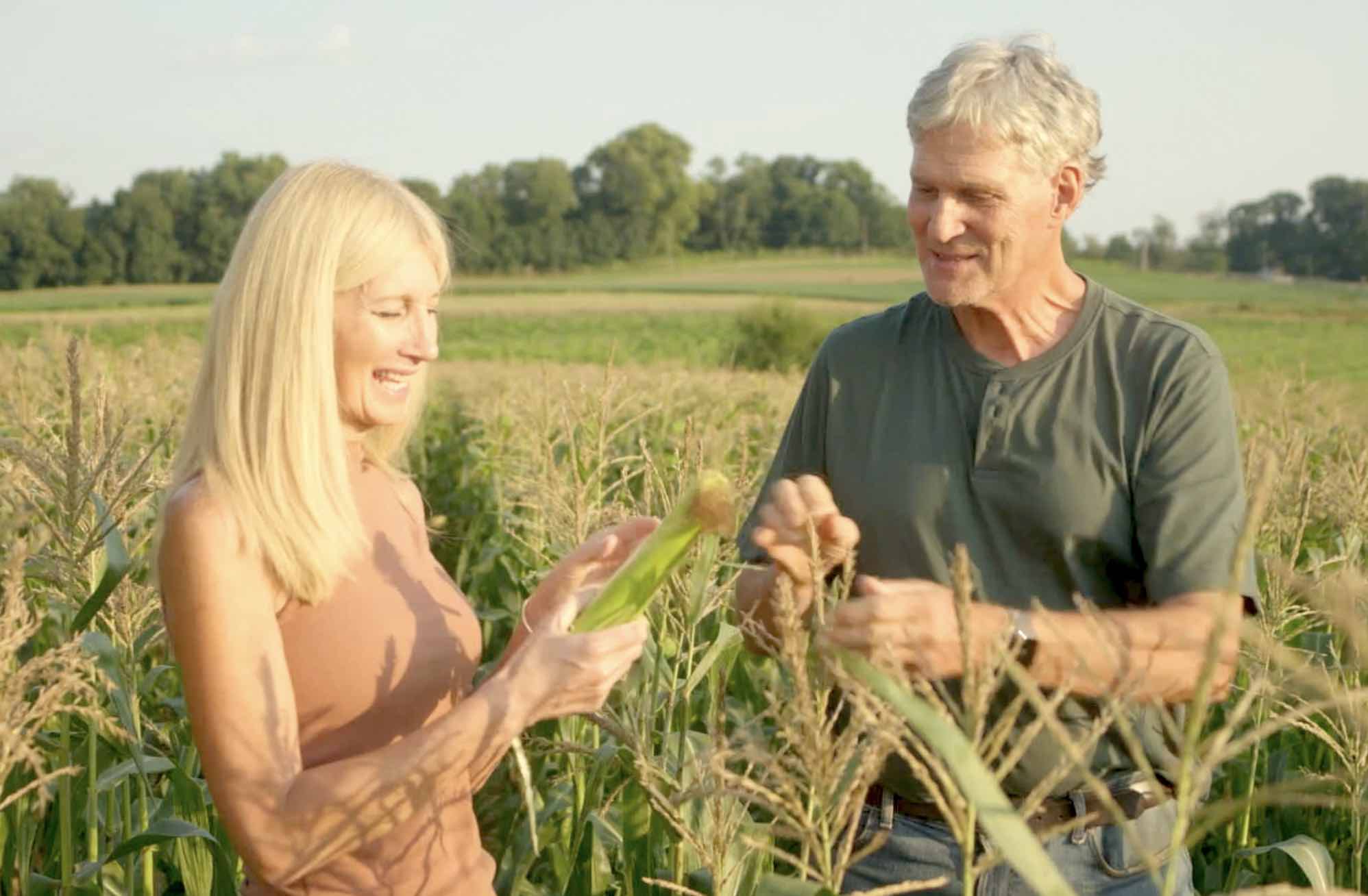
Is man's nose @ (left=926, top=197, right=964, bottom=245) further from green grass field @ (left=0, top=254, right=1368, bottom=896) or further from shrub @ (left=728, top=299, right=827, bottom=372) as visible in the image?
shrub @ (left=728, top=299, right=827, bottom=372)

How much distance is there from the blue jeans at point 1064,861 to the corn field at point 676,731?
15 centimetres

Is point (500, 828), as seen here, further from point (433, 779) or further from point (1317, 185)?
point (1317, 185)

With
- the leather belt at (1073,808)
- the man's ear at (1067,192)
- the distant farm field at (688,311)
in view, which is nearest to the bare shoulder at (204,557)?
the leather belt at (1073,808)

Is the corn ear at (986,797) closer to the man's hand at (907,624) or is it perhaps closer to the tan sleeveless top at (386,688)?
the man's hand at (907,624)

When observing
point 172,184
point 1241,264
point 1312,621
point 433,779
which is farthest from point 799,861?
point 1241,264

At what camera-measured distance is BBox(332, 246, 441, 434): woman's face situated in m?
2.38

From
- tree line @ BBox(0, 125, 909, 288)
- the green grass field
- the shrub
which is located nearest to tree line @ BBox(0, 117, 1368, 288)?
tree line @ BBox(0, 125, 909, 288)

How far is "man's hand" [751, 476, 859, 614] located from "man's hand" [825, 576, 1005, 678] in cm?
18

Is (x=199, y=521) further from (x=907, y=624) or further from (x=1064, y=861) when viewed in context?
(x=1064, y=861)

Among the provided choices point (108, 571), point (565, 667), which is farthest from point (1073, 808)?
point (108, 571)

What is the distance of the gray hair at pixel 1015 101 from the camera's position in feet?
8.92

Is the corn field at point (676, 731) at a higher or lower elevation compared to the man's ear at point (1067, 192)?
lower

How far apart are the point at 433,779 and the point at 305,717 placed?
1.05 feet

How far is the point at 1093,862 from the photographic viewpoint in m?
2.67
